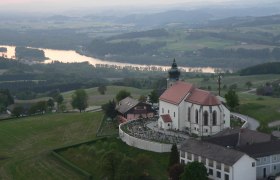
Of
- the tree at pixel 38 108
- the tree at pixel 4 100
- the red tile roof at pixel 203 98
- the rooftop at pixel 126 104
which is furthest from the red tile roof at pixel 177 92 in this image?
the tree at pixel 4 100

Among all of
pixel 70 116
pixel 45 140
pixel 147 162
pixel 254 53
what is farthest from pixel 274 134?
pixel 254 53

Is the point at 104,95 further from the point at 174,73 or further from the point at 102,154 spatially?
the point at 102,154

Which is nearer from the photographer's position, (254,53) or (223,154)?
(223,154)

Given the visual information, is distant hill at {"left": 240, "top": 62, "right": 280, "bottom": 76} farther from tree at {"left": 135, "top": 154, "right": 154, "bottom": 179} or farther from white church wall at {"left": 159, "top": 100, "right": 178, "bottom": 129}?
tree at {"left": 135, "top": 154, "right": 154, "bottom": 179}

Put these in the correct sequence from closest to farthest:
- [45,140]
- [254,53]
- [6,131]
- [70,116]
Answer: [45,140]
[6,131]
[70,116]
[254,53]

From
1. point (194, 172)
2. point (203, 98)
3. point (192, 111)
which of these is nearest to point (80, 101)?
point (192, 111)

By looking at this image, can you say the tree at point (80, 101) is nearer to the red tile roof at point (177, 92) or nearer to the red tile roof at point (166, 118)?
the red tile roof at point (177, 92)

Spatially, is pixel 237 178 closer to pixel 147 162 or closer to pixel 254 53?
pixel 147 162
